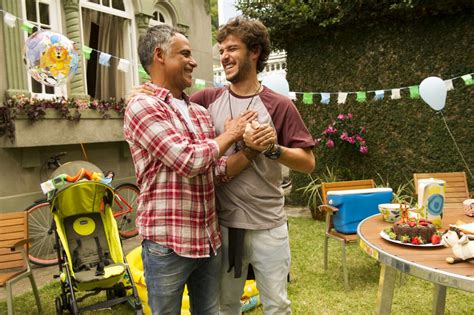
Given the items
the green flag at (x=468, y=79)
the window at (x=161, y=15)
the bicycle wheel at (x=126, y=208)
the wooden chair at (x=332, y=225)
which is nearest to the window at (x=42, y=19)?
the bicycle wheel at (x=126, y=208)

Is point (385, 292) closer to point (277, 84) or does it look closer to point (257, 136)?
point (257, 136)

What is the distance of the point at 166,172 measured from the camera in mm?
1565

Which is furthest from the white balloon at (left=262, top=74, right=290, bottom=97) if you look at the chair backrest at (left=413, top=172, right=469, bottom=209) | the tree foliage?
the tree foliage

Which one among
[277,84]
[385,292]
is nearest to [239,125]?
[385,292]

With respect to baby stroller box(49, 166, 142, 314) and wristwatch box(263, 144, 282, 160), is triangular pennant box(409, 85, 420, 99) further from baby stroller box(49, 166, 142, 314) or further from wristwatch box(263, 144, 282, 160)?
wristwatch box(263, 144, 282, 160)

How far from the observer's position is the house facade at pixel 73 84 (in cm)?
482

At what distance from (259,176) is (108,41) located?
5492 millimetres

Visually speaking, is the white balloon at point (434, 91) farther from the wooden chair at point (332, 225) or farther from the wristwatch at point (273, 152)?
the wristwatch at point (273, 152)

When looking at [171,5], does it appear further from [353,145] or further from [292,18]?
[353,145]

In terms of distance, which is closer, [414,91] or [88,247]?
[88,247]

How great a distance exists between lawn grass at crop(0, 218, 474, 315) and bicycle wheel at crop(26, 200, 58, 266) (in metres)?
1.18

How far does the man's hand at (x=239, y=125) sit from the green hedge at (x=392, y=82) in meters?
4.96

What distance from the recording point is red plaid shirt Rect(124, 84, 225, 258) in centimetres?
147

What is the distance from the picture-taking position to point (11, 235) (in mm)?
3330
